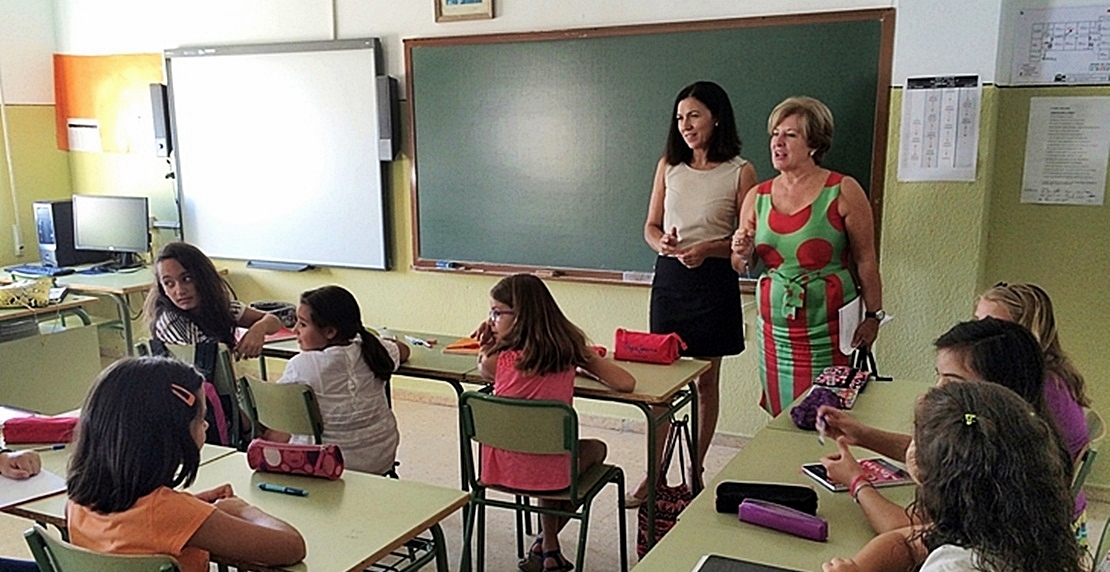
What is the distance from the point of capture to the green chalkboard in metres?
3.64

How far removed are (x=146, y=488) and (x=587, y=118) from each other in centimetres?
300

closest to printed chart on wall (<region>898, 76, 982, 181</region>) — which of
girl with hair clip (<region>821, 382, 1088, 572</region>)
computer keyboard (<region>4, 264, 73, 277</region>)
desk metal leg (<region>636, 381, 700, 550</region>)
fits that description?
desk metal leg (<region>636, 381, 700, 550</region>)

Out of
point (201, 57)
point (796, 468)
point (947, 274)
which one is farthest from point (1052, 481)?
point (201, 57)

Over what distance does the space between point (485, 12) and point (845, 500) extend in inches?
127

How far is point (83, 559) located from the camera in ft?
4.87

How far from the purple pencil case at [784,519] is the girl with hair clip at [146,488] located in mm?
839

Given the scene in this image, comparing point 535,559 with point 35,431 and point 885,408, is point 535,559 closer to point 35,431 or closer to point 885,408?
point 885,408

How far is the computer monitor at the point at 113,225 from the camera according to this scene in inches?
210

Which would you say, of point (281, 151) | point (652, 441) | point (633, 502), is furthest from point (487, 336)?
point (281, 151)

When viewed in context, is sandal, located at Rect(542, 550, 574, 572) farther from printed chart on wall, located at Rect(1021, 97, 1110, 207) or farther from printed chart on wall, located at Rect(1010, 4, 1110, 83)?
printed chart on wall, located at Rect(1010, 4, 1110, 83)

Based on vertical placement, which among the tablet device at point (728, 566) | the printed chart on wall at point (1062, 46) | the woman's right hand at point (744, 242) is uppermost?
the printed chart on wall at point (1062, 46)

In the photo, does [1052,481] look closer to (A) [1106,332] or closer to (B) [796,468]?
(B) [796,468]

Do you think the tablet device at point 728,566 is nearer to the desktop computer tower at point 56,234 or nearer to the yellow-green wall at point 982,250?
the yellow-green wall at point 982,250

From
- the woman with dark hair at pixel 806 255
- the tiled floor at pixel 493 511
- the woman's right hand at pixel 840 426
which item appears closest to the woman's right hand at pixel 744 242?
the woman with dark hair at pixel 806 255
